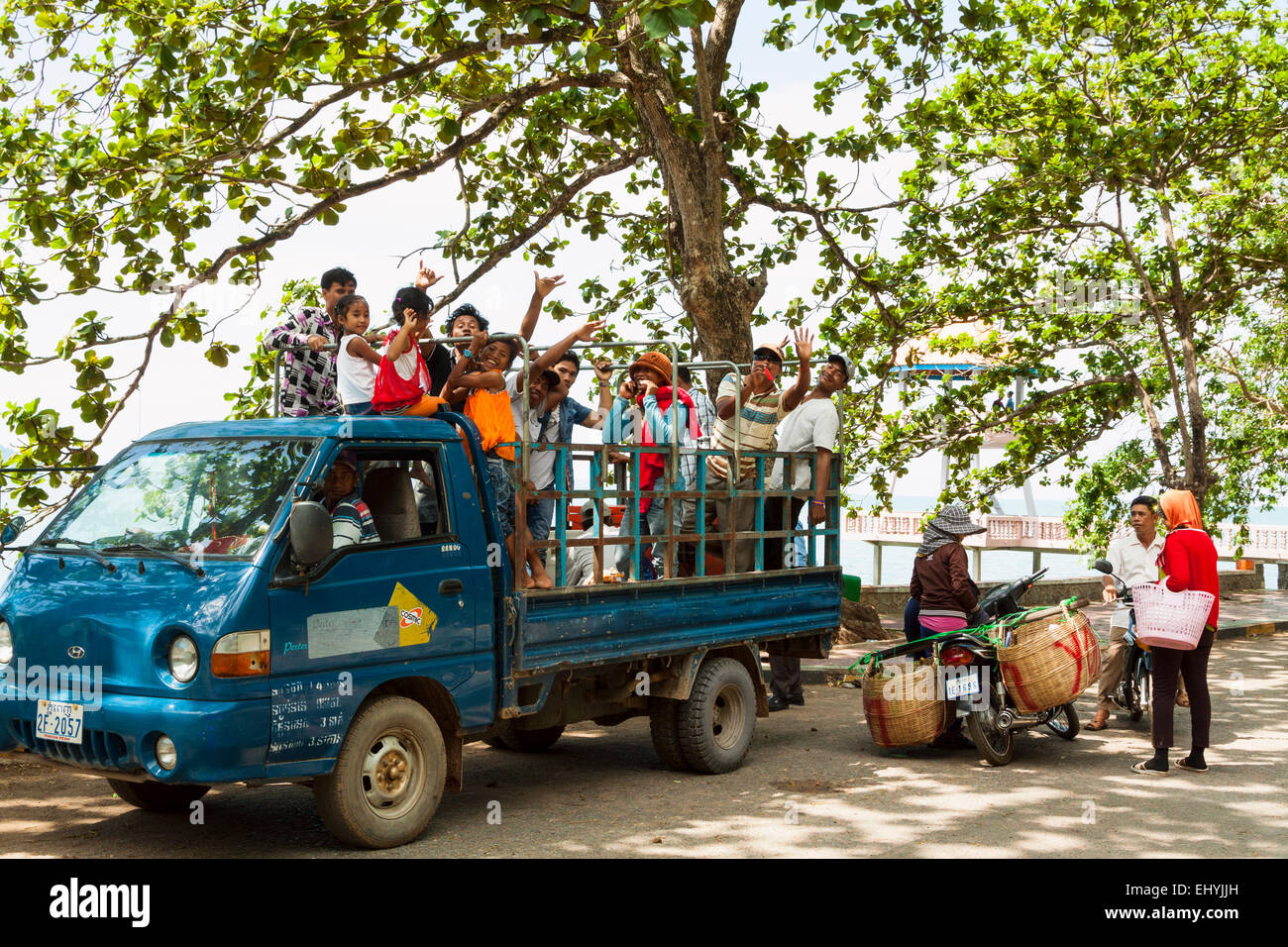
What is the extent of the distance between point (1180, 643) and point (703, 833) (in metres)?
3.67

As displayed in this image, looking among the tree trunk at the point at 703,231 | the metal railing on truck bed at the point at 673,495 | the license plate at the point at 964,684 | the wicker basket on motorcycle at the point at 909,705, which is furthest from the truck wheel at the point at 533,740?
the tree trunk at the point at 703,231

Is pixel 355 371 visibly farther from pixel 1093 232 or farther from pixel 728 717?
pixel 1093 232

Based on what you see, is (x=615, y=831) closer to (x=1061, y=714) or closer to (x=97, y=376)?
(x=1061, y=714)

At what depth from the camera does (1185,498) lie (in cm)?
853

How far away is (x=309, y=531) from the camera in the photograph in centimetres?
557

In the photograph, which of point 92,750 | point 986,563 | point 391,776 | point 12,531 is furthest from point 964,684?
point 986,563

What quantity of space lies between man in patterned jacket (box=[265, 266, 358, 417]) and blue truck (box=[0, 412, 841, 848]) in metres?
1.00

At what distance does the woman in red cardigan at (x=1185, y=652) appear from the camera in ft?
27.5

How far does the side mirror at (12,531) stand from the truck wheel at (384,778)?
2031mm

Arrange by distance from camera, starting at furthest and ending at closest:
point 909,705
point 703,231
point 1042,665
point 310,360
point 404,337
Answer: point 703,231 < point 909,705 < point 1042,665 < point 310,360 < point 404,337

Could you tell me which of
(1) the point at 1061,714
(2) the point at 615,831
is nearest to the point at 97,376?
(2) the point at 615,831

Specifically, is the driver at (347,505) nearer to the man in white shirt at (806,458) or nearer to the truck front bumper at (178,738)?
the truck front bumper at (178,738)

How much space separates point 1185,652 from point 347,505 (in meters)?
5.55

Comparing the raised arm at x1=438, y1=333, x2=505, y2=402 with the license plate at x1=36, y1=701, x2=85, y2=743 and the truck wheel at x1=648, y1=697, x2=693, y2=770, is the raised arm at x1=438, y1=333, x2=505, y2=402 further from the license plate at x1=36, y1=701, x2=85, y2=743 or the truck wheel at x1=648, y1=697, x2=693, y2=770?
the license plate at x1=36, y1=701, x2=85, y2=743
